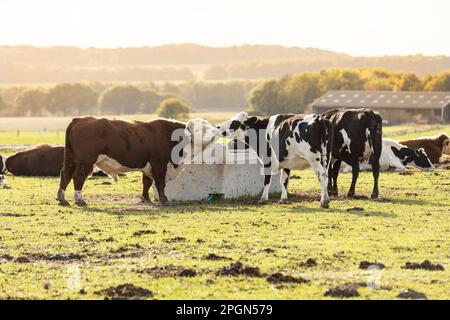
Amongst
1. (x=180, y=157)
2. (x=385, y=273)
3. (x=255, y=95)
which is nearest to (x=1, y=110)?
(x=255, y=95)

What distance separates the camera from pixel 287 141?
21.3 metres

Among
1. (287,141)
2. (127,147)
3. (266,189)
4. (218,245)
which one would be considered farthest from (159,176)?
(218,245)

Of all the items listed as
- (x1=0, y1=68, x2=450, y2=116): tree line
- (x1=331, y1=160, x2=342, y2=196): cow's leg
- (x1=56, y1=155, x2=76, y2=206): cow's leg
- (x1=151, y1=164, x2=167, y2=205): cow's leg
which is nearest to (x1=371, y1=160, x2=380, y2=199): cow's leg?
(x1=331, y1=160, x2=342, y2=196): cow's leg

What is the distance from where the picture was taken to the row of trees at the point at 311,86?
452ft

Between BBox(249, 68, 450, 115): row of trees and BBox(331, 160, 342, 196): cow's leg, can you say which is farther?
BBox(249, 68, 450, 115): row of trees

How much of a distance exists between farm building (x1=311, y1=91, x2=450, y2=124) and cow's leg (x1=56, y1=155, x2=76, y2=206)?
305 ft

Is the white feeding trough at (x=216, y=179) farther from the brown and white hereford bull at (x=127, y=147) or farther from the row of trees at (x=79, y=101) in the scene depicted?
the row of trees at (x=79, y=101)

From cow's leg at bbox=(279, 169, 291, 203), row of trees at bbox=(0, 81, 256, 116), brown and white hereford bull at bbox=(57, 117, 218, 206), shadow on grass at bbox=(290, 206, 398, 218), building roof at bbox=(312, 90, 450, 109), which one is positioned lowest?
row of trees at bbox=(0, 81, 256, 116)

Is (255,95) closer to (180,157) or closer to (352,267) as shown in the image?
(180,157)

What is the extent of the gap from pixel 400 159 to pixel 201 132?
35.9 feet

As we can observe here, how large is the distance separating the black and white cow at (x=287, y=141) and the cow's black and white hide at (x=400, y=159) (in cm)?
883

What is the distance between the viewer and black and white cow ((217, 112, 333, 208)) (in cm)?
2080

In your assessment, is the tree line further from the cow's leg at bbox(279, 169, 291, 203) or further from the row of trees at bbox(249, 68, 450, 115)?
the cow's leg at bbox(279, 169, 291, 203)
